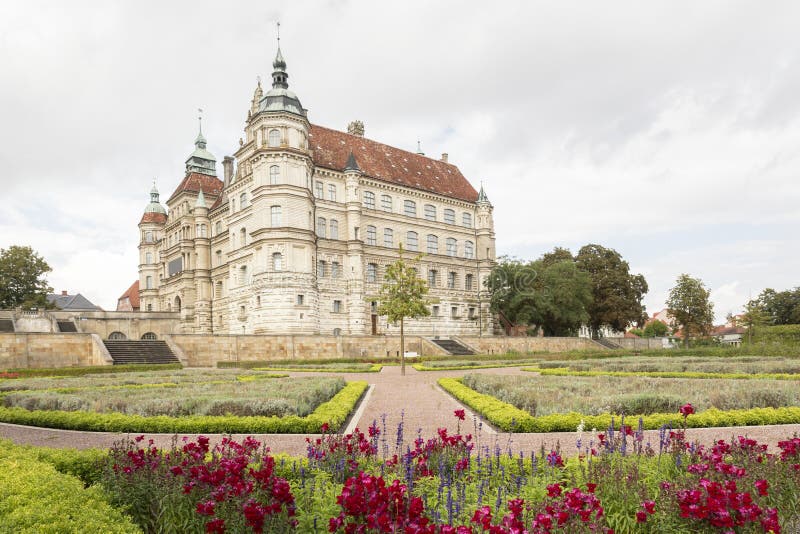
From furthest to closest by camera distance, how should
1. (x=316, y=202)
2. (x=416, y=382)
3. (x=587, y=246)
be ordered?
(x=587, y=246)
(x=316, y=202)
(x=416, y=382)

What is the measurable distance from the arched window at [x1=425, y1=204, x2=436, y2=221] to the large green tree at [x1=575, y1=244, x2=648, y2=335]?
787 inches

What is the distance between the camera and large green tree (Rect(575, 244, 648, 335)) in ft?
229

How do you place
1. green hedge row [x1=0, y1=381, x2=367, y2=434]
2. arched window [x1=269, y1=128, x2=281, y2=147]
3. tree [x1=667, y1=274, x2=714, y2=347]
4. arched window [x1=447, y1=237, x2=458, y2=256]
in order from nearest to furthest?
green hedge row [x1=0, y1=381, x2=367, y2=434] → arched window [x1=269, y1=128, x2=281, y2=147] → tree [x1=667, y1=274, x2=714, y2=347] → arched window [x1=447, y1=237, x2=458, y2=256]

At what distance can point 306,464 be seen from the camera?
769 centimetres

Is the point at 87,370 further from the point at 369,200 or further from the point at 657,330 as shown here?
the point at 657,330

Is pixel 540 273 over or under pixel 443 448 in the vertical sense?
over

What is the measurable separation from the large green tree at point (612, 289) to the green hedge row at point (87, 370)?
172 feet

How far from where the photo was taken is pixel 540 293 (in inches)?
2378

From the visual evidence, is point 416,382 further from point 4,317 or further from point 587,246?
point 587,246

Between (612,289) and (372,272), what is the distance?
3237 cm

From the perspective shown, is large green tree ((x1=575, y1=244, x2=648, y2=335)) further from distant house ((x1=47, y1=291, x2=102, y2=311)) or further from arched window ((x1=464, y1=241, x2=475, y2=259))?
distant house ((x1=47, y1=291, x2=102, y2=311))

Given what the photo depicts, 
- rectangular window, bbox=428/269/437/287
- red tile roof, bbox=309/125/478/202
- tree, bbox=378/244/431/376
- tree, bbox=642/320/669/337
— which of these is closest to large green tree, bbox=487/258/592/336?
rectangular window, bbox=428/269/437/287

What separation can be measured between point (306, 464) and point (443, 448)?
1.89 m

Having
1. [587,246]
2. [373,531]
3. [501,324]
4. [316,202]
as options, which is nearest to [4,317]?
[316,202]
